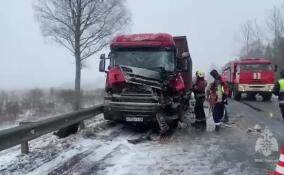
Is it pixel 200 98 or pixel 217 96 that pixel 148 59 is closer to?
pixel 200 98

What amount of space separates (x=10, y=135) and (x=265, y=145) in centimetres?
512

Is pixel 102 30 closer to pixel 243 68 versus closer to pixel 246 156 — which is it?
pixel 243 68

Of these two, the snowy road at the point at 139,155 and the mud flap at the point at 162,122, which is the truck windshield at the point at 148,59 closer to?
the mud flap at the point at 162,122

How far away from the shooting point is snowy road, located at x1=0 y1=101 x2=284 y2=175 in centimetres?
779

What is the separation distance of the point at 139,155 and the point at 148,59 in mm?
4906

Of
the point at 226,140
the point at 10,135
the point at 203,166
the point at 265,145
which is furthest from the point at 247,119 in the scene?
the point at 10,135

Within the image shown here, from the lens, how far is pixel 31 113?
2445 cm

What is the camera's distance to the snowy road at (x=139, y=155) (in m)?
7.79

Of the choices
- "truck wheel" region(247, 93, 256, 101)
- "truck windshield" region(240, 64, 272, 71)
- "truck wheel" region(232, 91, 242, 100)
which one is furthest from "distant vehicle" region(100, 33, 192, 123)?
"truck wheel" region(247, 93, 256, 101)

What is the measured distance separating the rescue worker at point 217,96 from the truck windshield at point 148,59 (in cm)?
132

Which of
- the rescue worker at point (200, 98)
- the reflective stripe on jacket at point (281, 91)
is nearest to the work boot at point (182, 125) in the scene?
the rescue worker at point (200, 98)

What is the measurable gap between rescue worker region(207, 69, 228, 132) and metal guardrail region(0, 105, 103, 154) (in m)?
3.83

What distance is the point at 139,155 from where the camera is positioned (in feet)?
29.5

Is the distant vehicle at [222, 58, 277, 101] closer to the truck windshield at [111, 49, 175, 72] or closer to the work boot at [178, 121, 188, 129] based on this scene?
the work boot at [178, 121, 188, 129]
